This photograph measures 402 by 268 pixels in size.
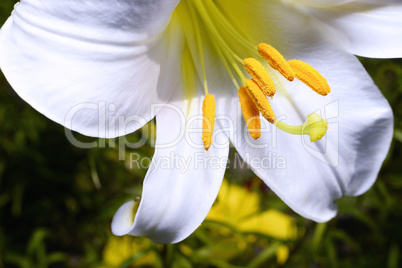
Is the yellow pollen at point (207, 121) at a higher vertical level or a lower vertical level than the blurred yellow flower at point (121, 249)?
higher

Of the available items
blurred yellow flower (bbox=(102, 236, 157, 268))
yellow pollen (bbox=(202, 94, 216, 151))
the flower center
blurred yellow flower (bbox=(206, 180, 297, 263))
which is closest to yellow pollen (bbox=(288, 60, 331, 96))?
the flower center

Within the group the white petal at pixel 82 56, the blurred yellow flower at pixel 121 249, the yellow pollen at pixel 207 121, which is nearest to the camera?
the white petal at pixel 82 56

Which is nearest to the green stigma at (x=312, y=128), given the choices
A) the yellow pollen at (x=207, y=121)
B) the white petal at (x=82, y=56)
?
the yellow pollen at (x=207, y=121)

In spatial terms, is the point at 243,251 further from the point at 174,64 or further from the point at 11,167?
the point at 11,167

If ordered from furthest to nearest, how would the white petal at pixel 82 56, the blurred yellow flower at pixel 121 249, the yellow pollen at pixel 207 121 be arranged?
1. the blurred yellow flower at pixel 121 249
2. the yellow pollen at pixel 207 121
3. the white petal at pixel 82 56

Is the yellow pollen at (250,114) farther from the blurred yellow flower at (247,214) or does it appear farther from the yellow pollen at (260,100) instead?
the blurred yellow flower at (247,214)

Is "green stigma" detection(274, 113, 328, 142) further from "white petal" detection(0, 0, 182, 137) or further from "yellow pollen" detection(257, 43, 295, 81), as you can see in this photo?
"white petal" detection(0, 0, 182, 137)

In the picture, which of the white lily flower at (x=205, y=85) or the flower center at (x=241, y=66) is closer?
the white lily flower at (x=205, y=85)
